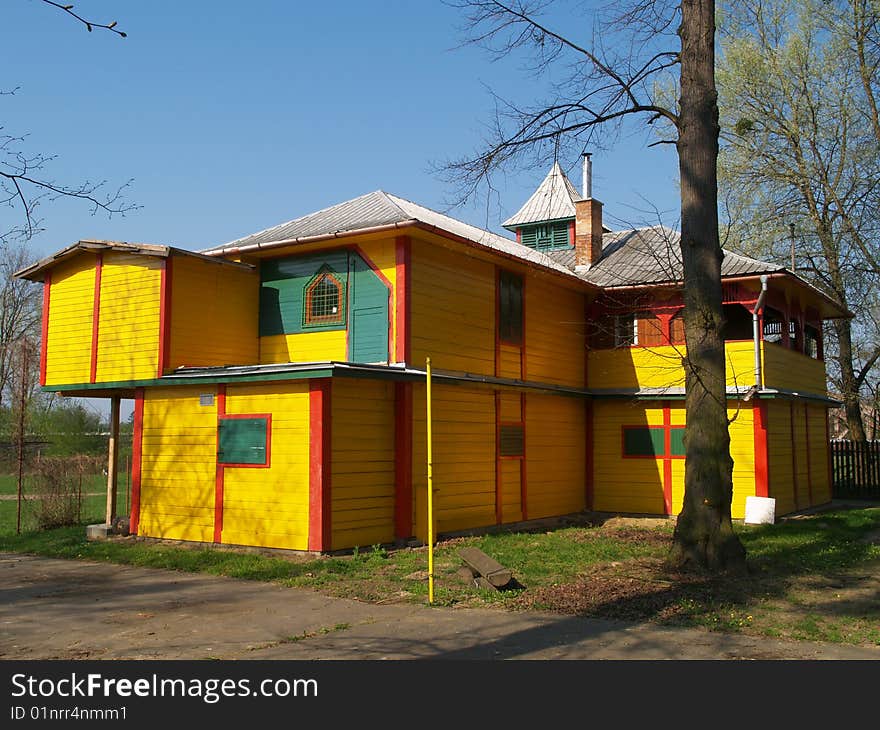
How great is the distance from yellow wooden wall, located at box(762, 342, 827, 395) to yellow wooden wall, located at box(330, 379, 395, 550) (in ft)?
31.0

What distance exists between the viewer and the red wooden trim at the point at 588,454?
2145cm

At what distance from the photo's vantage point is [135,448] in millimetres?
16000

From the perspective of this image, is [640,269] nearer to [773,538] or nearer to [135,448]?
[773,538]

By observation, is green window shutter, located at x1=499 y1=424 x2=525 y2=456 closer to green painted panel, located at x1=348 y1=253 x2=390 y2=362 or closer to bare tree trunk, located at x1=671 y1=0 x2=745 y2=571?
green painted panel, located at x1=348 y1=253 x2=390 y2=362

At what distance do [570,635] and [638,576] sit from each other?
340 cm

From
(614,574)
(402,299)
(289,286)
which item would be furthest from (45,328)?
(614,574)

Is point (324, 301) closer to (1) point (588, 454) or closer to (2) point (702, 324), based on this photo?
(2) point (702, 324)

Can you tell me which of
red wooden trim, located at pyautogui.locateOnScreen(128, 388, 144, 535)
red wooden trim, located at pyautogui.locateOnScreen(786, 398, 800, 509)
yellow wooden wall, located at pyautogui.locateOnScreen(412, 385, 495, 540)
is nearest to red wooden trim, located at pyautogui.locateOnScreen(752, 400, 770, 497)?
red wooden trim, located at pyautogui.locateOnScreen(786, 398, 800, 509)

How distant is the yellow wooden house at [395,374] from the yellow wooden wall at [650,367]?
60 millimetres

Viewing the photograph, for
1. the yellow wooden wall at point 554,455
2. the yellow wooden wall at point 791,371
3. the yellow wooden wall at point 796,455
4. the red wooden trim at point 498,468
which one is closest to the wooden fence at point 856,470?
the yellow wooden wall at point 796,455

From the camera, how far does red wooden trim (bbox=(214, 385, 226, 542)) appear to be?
47.7ft

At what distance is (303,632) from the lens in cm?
870

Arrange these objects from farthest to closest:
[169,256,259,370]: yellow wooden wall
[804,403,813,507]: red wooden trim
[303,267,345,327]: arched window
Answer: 1. [804,403,813,507]: red wooden trim
2. [303,267,345,327]: arched window
3. [169,256,259,370]: yellow wooden wall
